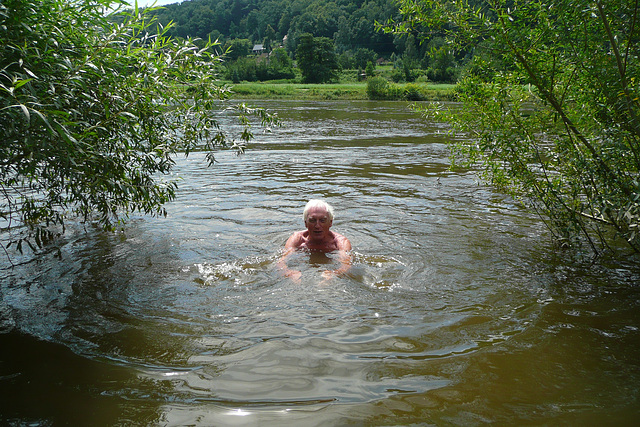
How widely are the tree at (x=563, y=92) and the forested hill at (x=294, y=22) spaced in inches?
5119

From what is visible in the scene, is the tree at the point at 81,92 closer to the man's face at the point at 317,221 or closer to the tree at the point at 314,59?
the man's face at the point at 317,221

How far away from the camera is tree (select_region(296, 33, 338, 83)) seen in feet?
293

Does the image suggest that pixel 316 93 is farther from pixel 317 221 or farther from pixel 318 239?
pixel 317 221

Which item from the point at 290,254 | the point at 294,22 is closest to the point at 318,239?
the point at 290,254

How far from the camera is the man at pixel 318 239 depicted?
6.89 metres

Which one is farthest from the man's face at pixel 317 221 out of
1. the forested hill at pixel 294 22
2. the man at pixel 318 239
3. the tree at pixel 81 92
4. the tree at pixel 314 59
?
the forested hill at pixel 294 22

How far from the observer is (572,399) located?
3670mm

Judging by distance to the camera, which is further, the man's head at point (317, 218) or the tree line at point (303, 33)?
the tree line at point (303, 33)

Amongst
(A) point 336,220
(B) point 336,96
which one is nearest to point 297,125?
(A) point 336,220

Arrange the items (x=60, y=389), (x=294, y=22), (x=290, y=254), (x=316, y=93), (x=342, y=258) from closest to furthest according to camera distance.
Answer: (x=60, y=389) < (x=342, y=258) < (x=290, y=254) < (x=316, y=93) < (x=294, y=22)

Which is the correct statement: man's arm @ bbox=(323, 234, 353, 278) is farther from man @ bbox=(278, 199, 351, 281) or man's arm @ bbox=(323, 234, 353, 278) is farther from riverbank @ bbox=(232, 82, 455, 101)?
riverbank @ bbox=(232, 82, 455, 101)

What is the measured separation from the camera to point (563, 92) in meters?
6.13

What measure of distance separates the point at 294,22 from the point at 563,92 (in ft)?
588

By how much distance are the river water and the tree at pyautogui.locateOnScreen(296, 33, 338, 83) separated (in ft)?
278
